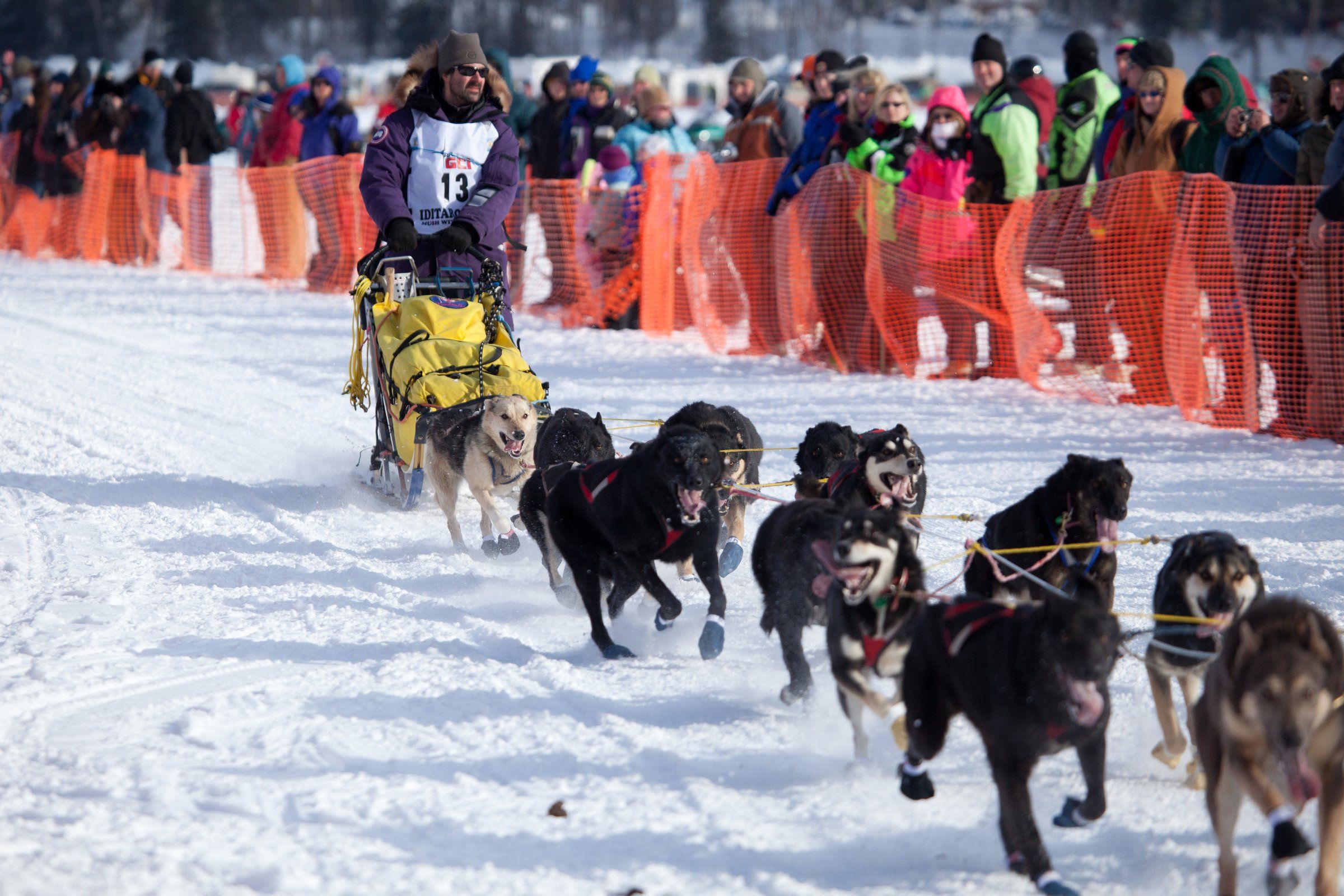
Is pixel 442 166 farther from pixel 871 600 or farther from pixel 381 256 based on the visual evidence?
pixel 871 600

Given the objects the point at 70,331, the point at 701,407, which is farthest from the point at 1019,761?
the point at 70,331

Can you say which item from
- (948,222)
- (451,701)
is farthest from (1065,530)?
(948,222)

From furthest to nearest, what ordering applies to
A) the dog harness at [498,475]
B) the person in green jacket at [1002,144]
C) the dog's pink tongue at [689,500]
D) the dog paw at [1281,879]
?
the person in green jacket at [1002,144] < the dog harness at [498,475] < the dog's pink tongue at [689,500] < the dog paw at [1281,879]

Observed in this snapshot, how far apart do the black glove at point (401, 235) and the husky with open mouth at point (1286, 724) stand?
3864mm

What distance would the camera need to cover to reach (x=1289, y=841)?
246 centimetres

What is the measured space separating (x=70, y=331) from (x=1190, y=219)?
835 centimetres

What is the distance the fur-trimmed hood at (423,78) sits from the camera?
19.3 feet

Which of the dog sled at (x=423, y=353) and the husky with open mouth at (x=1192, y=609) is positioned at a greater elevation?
the dog sled at (x=423, y=353)

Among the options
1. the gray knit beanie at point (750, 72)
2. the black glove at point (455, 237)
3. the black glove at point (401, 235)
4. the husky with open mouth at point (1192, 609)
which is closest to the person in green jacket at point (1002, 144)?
the gray knit beanie at point (750, 72)

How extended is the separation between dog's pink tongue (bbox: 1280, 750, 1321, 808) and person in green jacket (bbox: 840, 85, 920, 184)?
6.46 m

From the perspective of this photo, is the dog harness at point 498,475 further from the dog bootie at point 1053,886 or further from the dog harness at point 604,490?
the dog bootie at point 1053,886

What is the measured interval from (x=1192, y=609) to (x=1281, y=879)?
751 millimetres

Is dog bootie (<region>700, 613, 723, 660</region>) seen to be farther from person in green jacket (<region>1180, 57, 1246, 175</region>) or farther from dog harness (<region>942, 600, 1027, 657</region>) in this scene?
person in green jacket (<region>1180, 57, 1246, 175</region>)

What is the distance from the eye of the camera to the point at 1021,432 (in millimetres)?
6949
